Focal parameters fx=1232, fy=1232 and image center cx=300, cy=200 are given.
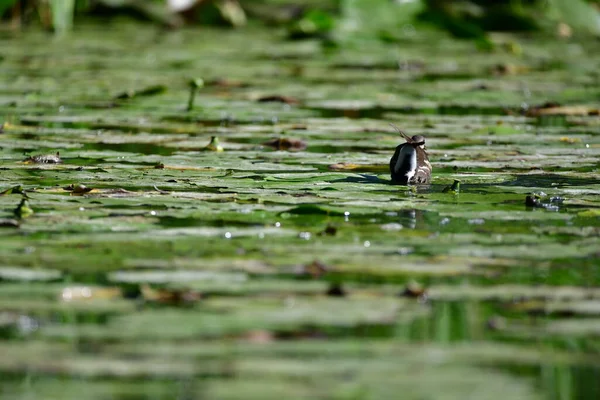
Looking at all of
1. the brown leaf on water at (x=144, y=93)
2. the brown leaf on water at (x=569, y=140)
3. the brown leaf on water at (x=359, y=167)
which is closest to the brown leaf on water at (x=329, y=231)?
the brown leaf on water at (x=359, y=167)

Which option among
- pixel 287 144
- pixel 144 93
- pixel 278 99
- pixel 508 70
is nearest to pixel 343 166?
pixel 287 144

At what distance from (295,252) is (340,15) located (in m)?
4.96

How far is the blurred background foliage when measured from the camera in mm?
5844

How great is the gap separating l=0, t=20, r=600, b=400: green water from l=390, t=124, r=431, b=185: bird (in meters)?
0.04

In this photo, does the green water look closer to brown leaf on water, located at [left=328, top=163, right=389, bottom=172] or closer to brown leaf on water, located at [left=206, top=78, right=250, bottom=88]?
brown leaf on water, located at [left=328, top=163, right=389, bottom=172]

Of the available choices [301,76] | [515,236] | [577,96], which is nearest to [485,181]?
[515,236]

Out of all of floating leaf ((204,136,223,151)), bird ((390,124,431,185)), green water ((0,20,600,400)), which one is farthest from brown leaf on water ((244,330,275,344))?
floating leaf ((204,136,223,151))

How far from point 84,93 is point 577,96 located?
185cm

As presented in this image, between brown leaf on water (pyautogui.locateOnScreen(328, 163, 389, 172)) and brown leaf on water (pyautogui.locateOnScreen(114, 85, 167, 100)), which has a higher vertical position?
brown leaf on water (pyautogui.locateOnScreen(114, 85, 167, 100))

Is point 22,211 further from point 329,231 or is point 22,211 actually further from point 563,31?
point 563,31

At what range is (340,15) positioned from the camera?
6.93 metres

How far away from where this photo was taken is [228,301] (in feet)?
5.90

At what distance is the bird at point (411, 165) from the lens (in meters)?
2.79

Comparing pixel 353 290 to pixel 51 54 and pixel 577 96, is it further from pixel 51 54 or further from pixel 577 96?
pixel 51 54
